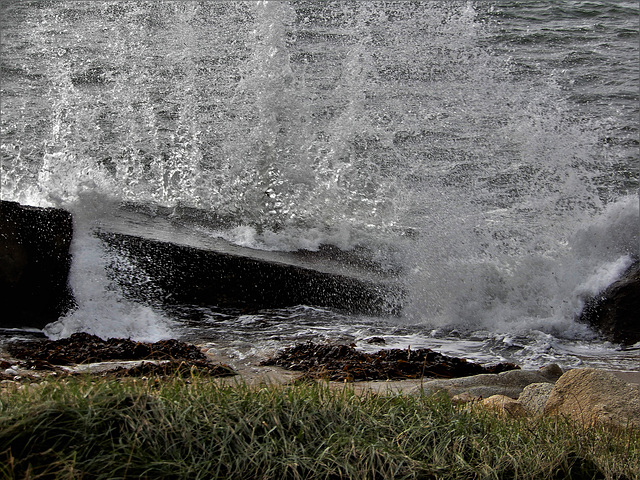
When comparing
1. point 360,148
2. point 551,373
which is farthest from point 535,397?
point 360,148

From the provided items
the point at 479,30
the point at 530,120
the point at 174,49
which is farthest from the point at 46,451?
the point at 479,30

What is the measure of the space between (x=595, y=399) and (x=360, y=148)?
8.26 m

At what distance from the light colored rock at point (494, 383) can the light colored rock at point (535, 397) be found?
26 centimetres

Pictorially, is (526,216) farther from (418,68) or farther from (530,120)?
(418,68)

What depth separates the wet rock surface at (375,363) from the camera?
5.71 meters

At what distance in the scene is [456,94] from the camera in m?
13.4

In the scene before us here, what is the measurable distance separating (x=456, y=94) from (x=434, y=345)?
770cm

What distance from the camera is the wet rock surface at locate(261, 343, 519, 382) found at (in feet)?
18.7

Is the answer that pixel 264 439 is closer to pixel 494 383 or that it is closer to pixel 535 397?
pixel 535 397

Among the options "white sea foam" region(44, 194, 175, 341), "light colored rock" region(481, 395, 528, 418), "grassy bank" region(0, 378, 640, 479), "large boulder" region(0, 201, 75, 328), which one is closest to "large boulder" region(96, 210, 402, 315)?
"white sea foam" region(44, 194, 175, 341)

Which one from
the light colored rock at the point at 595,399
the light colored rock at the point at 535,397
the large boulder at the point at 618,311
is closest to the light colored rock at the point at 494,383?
the light colored rock at the point at 535,397

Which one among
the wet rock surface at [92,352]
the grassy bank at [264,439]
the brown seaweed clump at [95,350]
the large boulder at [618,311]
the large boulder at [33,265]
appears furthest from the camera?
the large boulder at [618,311]

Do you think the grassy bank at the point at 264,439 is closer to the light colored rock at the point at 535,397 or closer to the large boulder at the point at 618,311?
the light colored rock at the point at 535,397

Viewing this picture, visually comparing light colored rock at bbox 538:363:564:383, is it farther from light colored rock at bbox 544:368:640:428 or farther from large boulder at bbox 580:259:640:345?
large boulder at bbox 580:259:640:345
